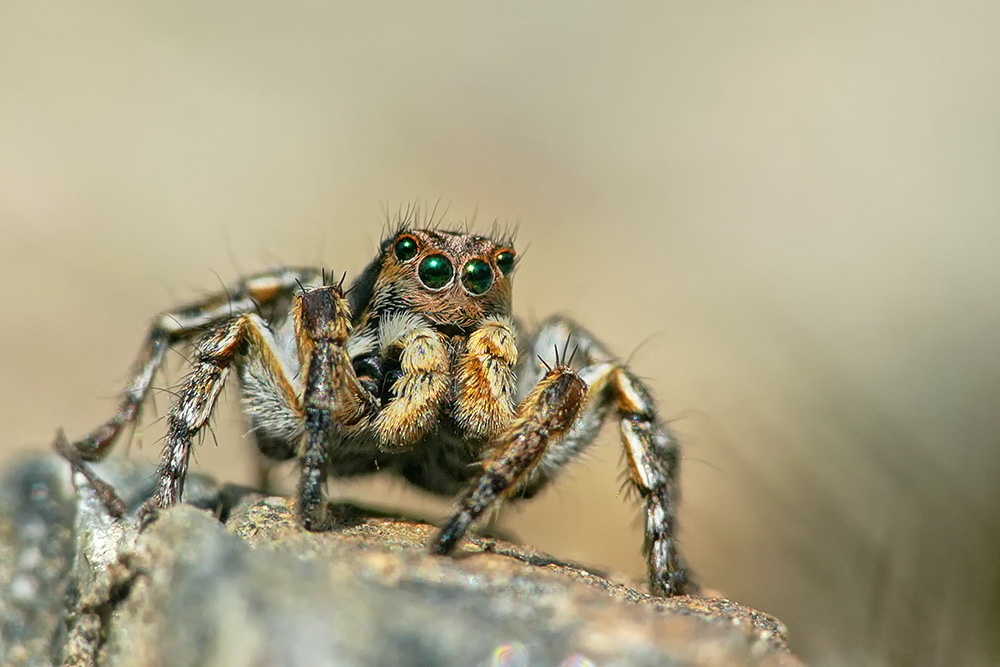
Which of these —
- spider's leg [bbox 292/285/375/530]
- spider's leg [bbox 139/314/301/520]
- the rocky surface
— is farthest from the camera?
spider's leg [bbox 139/314/301/520]

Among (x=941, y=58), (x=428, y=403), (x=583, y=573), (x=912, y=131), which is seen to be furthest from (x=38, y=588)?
(x=941, y=58)

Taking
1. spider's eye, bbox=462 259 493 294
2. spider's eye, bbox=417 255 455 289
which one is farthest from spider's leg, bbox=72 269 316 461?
spider's eye, bbox=462 259 493 294

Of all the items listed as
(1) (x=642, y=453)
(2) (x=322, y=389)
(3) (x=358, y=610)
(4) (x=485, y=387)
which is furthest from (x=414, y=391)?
(3) (x=358, y=610)

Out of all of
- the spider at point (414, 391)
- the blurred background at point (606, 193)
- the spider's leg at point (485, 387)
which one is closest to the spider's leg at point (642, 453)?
the spider at point (414, 391)

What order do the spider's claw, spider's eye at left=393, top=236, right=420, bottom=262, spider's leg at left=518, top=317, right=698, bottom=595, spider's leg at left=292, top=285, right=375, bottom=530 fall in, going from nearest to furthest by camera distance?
the spider's claw, spider's leg at left=292, top=285, right=375, bottom=530, spider's leg at left=518, top=317, right=698, bottom=595, spider's eye at left=393, top=236, right=420, bottom=262

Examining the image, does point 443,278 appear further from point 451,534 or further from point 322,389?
point 451,534

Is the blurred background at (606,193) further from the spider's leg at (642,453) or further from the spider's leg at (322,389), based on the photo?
the spider's leg at (322,389)

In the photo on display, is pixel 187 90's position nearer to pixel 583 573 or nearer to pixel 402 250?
pixel 402 250

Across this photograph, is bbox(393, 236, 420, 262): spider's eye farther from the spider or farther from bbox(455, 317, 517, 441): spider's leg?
bbox(455, 317, 517, 441): spider's leg
